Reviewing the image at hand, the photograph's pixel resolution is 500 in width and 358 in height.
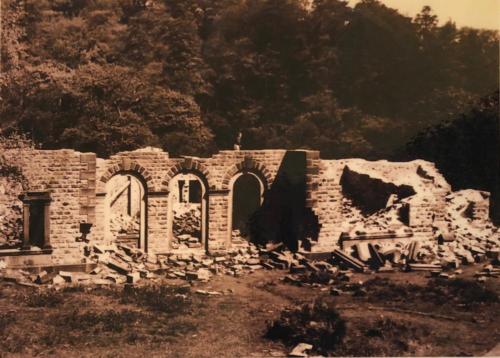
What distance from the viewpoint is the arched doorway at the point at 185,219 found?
1981cm

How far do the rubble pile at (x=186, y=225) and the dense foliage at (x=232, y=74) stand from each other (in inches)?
163

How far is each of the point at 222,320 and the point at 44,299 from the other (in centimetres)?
435

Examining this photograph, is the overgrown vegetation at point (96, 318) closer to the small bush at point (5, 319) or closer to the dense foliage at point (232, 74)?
the small bush at point (5, 319)

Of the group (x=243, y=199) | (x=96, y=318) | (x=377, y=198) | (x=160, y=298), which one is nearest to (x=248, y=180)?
(x=243, y=199)

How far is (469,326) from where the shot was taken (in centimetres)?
1316

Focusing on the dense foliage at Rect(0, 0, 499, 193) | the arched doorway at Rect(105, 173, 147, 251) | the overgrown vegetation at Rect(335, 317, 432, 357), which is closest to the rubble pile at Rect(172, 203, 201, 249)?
the arched doorway at Rect(105, 173, 147, 251)

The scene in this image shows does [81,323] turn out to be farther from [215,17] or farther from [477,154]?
[477,154]

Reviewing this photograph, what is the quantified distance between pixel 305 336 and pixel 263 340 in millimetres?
914

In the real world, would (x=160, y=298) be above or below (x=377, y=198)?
below

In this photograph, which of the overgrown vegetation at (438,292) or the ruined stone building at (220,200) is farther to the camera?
the ruined stone building at (220,200)

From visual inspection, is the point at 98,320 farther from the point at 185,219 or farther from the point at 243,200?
the point at 243,200

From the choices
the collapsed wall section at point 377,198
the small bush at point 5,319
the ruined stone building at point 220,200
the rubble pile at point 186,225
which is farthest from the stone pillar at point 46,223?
the collapsed wall section at point 377,198

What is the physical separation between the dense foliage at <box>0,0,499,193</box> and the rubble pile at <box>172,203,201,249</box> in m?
4.13

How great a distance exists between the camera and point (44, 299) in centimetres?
1401
